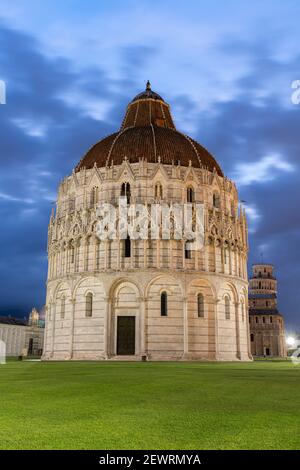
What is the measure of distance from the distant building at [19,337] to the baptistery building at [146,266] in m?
→ 39.7

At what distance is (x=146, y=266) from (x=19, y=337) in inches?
2211

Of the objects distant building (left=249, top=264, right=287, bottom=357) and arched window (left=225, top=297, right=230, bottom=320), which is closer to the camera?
arched window (left=225, top=297, right=230, bottom=320)

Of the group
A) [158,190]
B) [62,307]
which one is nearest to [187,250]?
[158,190]

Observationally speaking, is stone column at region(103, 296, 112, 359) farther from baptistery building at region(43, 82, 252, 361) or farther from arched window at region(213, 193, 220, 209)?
arched window at region(213, 193, 220, 209)

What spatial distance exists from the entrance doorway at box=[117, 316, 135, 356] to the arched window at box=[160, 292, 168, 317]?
3115 mm

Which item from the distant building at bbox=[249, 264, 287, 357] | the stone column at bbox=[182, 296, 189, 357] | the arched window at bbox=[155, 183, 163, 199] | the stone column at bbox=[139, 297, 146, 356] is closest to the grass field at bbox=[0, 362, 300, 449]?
the stone column at bbox=[139, 297, 146, 356]

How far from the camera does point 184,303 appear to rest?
160 feet

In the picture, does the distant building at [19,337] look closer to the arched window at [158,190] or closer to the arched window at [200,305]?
the arched window at [200,305]

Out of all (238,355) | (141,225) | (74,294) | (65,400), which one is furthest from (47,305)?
(65,400)

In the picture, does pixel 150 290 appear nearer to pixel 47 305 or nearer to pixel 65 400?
pixel 47 305

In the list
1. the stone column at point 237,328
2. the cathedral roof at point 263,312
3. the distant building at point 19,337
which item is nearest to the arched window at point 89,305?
the stone column at point 237,328

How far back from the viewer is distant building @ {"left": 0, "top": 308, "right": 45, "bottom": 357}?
91.2 meters

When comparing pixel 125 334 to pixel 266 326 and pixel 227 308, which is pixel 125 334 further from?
pixel 266 326

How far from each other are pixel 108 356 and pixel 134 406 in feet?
127
